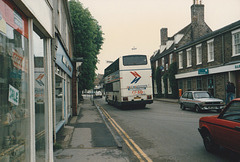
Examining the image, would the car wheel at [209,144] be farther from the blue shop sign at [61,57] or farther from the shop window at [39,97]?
the blue shop sign at [61,57]

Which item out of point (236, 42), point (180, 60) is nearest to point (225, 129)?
point (236, 42)

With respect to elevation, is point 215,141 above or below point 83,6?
below

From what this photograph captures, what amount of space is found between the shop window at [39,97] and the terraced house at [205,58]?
18.5 metres

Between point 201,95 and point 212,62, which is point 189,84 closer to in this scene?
point 212,62

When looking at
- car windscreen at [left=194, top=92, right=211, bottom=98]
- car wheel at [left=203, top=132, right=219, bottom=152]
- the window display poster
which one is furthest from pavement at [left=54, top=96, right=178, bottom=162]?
car windscreen at [left=194, top=92, right=211, bottom=98]

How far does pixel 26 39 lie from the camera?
3533 millimetres

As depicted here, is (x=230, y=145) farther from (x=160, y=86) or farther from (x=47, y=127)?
(x=160, y=86)

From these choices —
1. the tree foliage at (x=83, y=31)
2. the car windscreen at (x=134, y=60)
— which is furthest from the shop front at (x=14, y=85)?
the tree foliage at (x=83, y=31)

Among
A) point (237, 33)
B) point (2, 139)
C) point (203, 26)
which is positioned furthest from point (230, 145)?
point (203, 26)

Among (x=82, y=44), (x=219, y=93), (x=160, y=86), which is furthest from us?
(x=160, y=86)

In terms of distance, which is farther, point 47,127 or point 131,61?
point 131,61

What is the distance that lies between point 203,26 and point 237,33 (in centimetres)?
1180

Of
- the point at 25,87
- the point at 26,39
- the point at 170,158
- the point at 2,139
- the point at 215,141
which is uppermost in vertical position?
the point at 26,39

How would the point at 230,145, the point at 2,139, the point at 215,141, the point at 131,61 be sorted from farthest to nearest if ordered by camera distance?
the point at 131,61 < the point at 215,141 < the point at 230,145 < the point at 2,139
